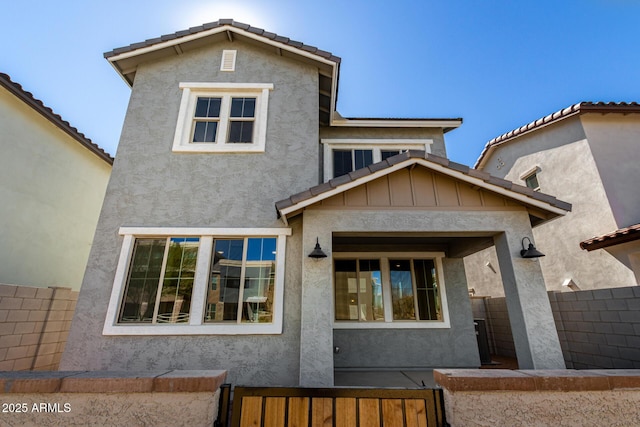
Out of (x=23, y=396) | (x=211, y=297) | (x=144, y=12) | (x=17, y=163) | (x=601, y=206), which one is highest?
(x=144, y=12)

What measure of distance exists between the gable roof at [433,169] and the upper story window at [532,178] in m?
8.72

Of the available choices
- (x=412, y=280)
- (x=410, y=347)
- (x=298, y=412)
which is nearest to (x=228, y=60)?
(x=412, y=280)

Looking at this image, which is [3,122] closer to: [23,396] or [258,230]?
[258,230]

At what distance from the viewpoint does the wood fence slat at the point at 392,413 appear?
340 cm

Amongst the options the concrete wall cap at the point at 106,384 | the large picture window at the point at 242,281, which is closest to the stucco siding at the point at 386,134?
the large picture window at the point at 242,281

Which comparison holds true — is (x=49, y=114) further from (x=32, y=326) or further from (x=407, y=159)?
(x=407, y=159)

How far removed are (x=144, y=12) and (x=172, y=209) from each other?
683cm

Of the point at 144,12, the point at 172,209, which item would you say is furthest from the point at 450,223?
the point at 144,12

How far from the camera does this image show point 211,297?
20.5 ft

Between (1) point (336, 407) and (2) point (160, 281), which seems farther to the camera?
(2) point (160, 281)

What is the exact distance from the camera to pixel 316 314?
537 cm

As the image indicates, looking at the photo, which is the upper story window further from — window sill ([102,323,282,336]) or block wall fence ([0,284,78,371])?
block wall fence ([0,284,78,371])

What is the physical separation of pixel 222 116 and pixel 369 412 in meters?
7.46

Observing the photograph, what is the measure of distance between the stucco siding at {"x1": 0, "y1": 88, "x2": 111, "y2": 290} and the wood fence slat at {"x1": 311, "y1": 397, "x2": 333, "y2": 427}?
34.8ft
